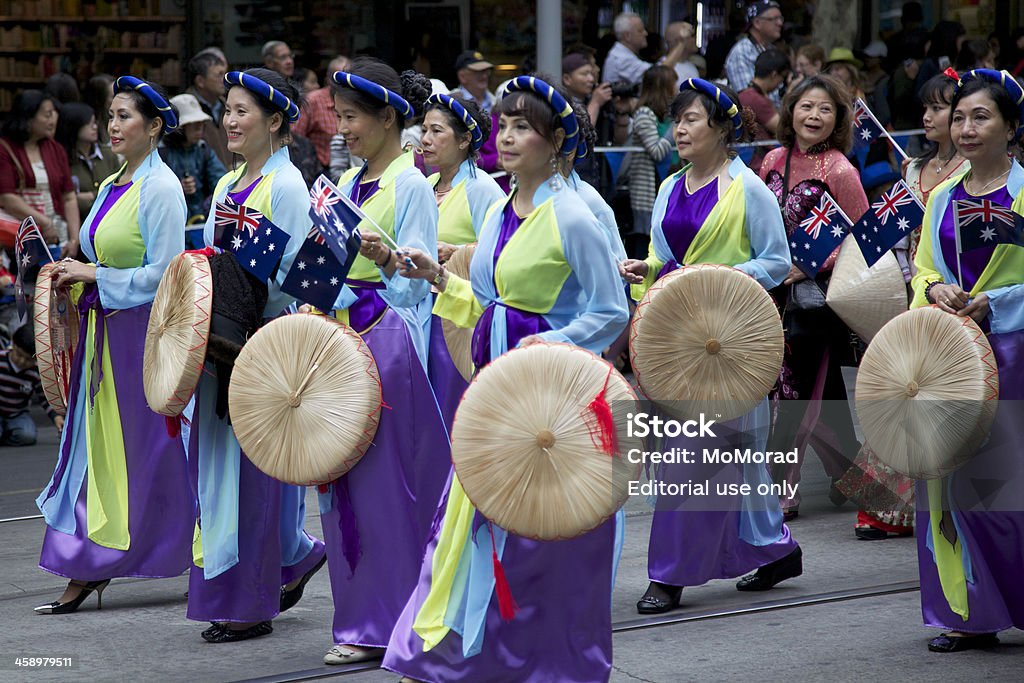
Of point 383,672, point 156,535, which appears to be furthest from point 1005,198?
point 156,535

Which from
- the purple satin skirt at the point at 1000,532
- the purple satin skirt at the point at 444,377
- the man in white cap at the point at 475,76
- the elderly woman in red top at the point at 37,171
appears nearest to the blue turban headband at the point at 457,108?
the purple satin skirt at the point at 444,377

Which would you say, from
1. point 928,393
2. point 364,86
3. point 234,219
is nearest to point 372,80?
point 364,86

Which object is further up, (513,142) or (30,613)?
(513,142)

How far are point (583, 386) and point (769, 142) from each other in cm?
836

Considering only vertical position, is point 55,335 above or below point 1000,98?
below

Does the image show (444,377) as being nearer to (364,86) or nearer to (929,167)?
(364,86)

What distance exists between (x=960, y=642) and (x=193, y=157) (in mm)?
7069

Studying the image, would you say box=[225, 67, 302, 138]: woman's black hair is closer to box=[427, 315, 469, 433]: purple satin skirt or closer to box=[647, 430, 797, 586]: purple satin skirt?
box=[427, 315, 469, 433]: purple satin skirt

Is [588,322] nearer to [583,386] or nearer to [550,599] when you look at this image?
[583,386]

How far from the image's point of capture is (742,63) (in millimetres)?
13125

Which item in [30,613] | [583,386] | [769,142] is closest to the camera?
[583,386]

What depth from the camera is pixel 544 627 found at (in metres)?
4.33

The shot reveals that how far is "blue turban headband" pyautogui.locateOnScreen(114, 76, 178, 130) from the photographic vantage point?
607 cm

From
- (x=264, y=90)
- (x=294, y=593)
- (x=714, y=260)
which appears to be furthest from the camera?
(x=714, y=260)
